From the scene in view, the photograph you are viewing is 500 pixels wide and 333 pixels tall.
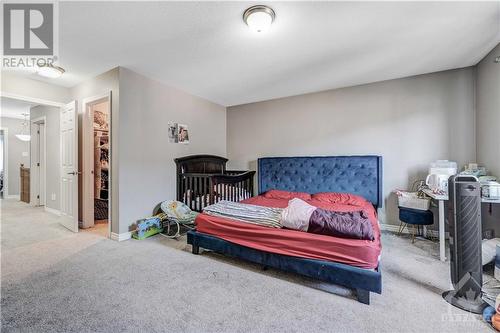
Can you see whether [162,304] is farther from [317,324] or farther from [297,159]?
[297,159]

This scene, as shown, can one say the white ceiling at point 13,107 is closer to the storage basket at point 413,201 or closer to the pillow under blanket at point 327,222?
the pillow under blanket at point 327,222

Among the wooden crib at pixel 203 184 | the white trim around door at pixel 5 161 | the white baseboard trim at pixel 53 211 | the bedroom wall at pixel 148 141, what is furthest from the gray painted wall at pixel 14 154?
the wooden crib at pixel 203 184

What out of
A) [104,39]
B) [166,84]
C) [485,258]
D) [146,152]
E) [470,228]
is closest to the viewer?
[470,228]

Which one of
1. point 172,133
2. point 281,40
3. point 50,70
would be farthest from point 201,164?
point 281,40

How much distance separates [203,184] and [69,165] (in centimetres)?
223

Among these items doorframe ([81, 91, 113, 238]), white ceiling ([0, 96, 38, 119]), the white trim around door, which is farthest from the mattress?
the white trim around door

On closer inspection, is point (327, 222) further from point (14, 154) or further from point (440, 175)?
point (14, 154)

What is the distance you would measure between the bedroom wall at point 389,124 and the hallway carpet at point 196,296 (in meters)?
1.36

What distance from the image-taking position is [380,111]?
11.8 ft

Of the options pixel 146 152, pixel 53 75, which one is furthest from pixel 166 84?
pixel 53 75

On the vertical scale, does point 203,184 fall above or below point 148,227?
above

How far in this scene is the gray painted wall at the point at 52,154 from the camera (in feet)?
14.7

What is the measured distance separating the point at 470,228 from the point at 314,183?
2373 mm

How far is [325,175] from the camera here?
3.87 m
